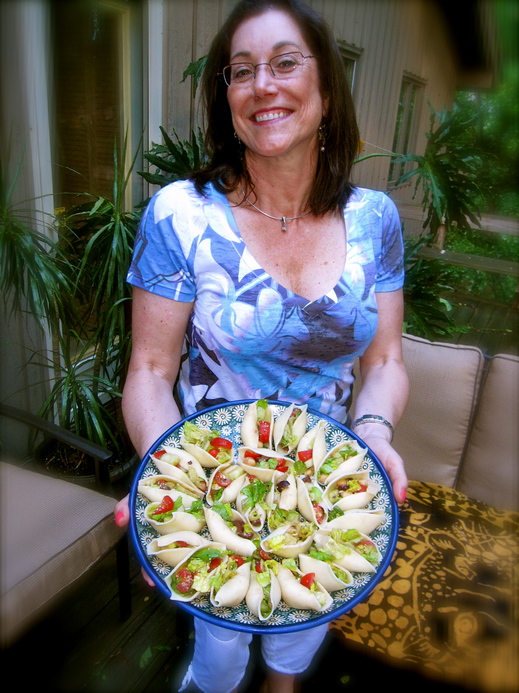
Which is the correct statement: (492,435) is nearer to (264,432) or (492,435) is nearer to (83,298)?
(264,432)

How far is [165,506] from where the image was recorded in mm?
1021

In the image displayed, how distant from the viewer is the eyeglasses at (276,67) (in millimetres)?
1150

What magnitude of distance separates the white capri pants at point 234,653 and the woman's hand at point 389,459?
47 centimetres

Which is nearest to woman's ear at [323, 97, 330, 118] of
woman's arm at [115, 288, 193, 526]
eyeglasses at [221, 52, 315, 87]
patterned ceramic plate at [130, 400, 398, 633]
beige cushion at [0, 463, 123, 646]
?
eyeglasses at [221, 52, 315, 87]

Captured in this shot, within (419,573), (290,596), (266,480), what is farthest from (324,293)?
(419,573)

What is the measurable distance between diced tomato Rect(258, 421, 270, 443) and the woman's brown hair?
601mm

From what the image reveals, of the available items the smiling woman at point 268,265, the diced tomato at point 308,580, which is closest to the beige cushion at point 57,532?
the smiling woman at point 268,265

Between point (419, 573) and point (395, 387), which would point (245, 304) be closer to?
point (395, 387)

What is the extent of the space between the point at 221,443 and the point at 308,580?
1.25ft

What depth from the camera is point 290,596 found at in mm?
906

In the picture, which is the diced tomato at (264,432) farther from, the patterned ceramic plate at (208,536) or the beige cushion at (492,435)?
the beige cushion at (492,435)

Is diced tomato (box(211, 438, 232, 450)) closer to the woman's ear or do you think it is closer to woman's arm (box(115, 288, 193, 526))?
woman's arm (box(115, 288, 193, 526))

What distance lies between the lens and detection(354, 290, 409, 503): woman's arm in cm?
130

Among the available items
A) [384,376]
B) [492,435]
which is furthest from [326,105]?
[492,435]
